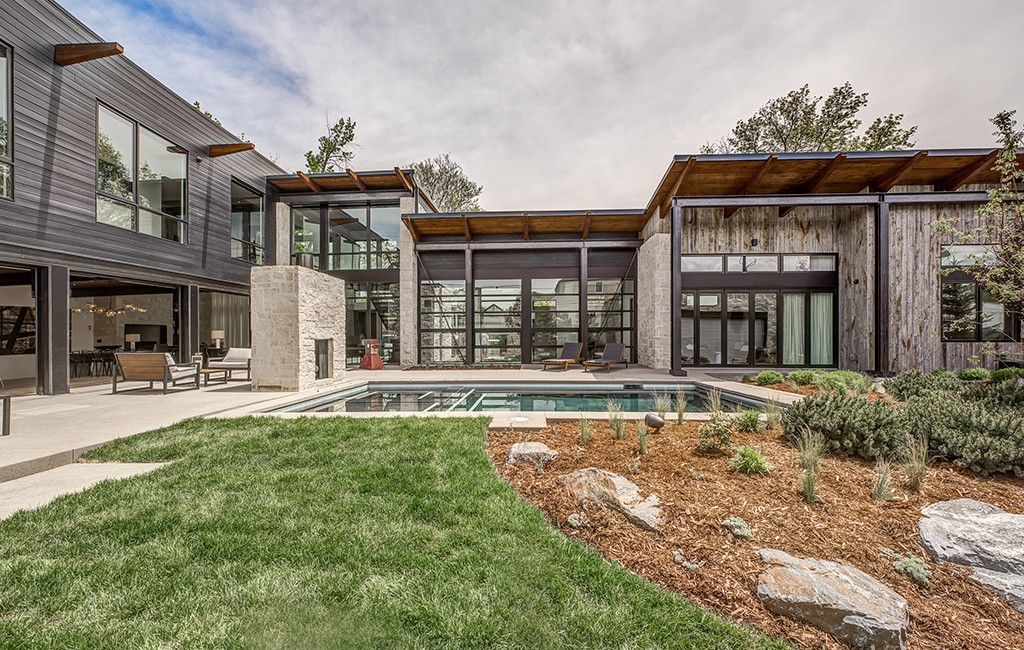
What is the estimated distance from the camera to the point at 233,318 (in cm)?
1412

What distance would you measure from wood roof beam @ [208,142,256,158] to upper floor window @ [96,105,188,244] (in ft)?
2.84

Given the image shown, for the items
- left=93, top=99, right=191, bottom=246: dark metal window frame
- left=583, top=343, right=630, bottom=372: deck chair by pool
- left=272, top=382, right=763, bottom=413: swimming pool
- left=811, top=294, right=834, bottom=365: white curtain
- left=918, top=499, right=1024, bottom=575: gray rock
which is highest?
left=93, top=99, right=191, bottom=246: dark metal window frame

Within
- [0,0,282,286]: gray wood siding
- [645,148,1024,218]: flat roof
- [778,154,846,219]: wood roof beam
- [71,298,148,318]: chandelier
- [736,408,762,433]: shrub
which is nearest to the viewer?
[736,408,762,433]: shrub

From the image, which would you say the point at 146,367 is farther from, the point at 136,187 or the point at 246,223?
the point at 246,223

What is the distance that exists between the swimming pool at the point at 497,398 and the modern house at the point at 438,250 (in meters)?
2.89

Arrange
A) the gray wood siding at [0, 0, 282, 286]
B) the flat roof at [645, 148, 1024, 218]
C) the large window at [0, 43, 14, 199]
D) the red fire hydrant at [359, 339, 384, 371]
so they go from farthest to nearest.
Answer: the red fire hydrant at [359, 339, 384, 371], the flat roof at [645, 148, 1024, 218], the gray wood siding at [0, 0, 282, 286], the large window at [0, 43, 14, 199]

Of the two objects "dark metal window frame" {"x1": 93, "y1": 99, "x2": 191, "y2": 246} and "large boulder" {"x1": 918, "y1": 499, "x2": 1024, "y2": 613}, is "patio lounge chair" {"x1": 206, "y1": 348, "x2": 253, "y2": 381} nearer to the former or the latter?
"dark metal window frame" {"x1": 93, "y1": 99, "x2": 191, "y2": 246}

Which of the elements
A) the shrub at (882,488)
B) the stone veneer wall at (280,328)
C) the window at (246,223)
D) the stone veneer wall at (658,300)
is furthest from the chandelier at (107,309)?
the shrub at (882,488)

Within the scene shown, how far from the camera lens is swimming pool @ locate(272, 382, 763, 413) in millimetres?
7277

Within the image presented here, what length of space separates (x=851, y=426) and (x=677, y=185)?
852cm

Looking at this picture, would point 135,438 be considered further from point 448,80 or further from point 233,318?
point 448,80

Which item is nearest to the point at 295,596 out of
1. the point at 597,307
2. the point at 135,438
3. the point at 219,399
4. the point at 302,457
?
the point at 302,457

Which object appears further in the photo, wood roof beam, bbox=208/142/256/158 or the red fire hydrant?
the red fire hydrant

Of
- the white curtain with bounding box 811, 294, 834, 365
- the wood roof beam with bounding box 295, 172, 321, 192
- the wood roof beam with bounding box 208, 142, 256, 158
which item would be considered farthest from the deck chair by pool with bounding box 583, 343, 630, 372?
the wood roof beam with bounding box 208, 142, 256, 158
